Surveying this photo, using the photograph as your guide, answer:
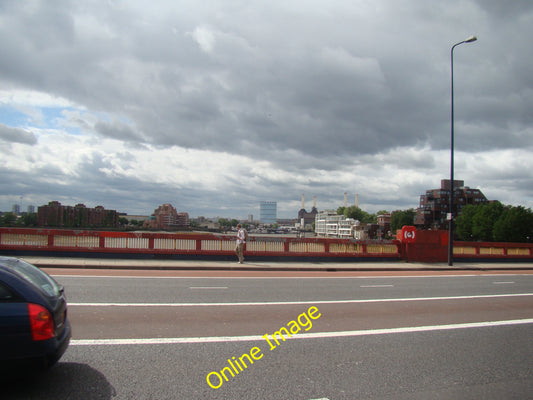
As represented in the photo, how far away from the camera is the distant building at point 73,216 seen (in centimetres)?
4959

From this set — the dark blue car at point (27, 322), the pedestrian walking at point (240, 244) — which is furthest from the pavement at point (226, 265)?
the dark blue car at point (27, 322)

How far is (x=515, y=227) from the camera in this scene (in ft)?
305

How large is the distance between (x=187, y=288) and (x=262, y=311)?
11.8 feet

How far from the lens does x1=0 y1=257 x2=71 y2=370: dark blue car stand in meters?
4.01

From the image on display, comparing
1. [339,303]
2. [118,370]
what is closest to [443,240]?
[339,303]

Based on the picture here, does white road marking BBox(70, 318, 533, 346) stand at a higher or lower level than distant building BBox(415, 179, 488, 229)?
lower

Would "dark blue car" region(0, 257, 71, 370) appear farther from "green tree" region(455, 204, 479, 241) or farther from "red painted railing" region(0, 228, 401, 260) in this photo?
"green tree" region(455, 204, 479, 241)

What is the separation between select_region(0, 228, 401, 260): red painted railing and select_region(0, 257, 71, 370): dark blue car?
13745mm

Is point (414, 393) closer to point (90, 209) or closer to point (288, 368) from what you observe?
point (288, 368)

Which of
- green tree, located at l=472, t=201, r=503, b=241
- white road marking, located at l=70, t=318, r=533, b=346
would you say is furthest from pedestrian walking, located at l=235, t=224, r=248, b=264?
green tree, located at l=472, t=201, r=503, b=241

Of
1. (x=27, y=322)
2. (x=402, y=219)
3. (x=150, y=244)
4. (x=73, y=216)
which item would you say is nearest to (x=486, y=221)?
(x=402, y=219)

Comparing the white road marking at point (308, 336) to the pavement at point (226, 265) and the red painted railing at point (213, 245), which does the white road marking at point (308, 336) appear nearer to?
the pavement at point (226, 265)

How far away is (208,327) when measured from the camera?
7.04 meters

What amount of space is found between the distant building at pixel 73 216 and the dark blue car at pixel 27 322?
162 feet
